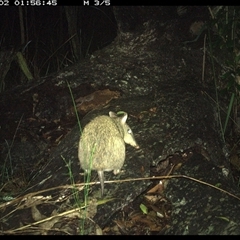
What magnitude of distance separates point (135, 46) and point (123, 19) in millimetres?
350

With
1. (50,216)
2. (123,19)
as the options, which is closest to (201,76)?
(123,19)

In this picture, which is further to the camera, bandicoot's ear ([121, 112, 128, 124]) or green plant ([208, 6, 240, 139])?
green plant ([208, 6, 240, 139])

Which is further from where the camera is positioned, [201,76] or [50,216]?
[201,76]

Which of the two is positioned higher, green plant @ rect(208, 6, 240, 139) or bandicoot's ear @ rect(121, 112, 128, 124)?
green plant @ rect(208, 6, 240, 139)

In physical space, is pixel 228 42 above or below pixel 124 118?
above

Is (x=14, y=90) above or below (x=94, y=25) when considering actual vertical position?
below

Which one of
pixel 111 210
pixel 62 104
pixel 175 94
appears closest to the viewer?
pixel 111 210

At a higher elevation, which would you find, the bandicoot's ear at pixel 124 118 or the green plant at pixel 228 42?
the green plant at pixel 228 42

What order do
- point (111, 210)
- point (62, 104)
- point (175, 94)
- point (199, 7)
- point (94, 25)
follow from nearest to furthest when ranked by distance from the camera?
1. point (111, 210)
2. point (175, 94)
3. point (62, 104)
4. point (199, 7)
5. point (94, 25)

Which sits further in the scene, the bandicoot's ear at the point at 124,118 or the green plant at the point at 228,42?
the green plant at the point at 228,42

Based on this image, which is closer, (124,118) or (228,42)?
(124,118)

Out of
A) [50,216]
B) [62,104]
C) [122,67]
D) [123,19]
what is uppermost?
[123,19]

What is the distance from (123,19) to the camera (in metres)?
4.80

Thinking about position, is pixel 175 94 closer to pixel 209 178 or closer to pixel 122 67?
pixel 122 67
